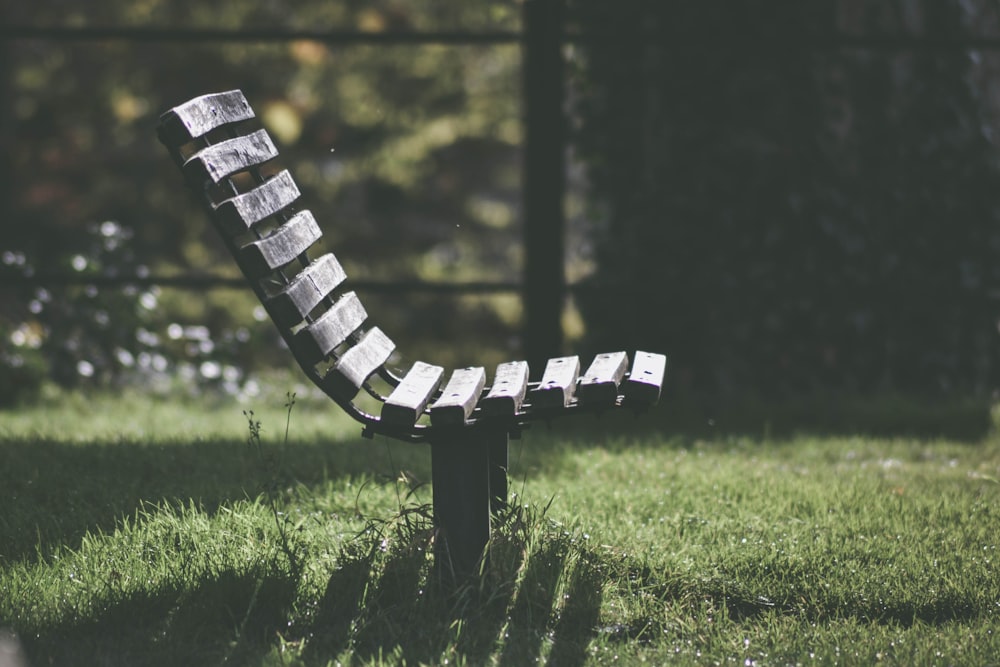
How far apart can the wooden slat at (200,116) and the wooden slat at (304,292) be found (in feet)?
1.41

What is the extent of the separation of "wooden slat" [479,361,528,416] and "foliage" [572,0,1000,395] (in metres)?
2.48

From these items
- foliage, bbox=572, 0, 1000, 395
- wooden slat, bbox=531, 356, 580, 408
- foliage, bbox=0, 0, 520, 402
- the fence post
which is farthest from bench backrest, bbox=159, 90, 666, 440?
foliage, bbox=0, 0, 520, 402

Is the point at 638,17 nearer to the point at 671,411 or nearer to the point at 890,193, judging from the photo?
the point at 890,193

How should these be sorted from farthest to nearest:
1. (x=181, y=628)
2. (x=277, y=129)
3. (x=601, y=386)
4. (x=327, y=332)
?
(x=277, y=129), (x=327, y=332), (x=601, y=386), (x=181, y=628)

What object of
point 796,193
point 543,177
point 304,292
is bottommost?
point 304,292

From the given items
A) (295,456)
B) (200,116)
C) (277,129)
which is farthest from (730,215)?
(277,129)

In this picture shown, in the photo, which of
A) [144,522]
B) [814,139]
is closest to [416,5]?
[814,139]

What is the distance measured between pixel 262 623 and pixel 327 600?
157 millimetres

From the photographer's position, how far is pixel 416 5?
1303 centimetres

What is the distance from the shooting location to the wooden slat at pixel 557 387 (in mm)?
2549

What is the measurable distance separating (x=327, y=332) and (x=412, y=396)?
0.26 m

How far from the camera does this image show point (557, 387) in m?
2.57

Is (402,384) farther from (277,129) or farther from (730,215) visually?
(277,129)

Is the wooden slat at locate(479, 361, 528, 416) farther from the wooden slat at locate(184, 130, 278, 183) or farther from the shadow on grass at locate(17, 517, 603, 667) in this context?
the wooden slat at locate(184, 130, 278, 183)
